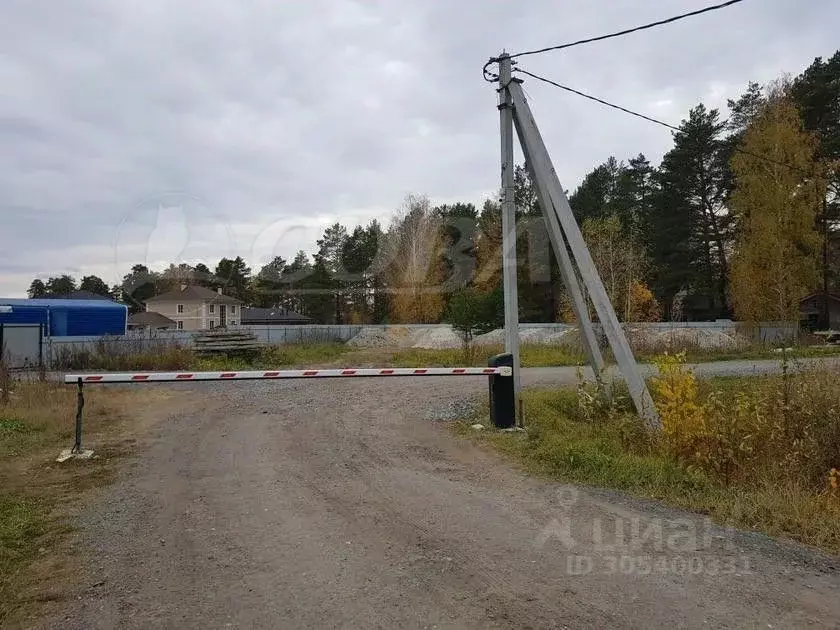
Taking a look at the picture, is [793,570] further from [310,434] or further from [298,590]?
[310,434]

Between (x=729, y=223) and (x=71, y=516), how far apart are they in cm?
4607

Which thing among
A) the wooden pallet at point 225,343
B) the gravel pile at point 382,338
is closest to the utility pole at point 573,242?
the wooden pallet at point 225,343

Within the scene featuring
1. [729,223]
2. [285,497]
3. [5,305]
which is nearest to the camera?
[285,497]

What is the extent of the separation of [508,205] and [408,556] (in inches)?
258

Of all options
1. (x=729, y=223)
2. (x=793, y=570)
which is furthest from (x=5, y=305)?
(x=729, y=223)

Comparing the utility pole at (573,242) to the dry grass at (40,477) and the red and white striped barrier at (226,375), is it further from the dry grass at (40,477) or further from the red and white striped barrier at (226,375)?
the dry grass at (40,477)

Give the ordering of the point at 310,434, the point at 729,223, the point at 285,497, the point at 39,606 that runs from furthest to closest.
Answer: the point at 729,223, the point at 310,434, the point at 285,497, the point at 39,606

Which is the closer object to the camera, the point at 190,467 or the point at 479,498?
the point at 479,498

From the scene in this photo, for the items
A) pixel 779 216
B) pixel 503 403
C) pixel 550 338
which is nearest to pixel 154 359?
pixel 503 403

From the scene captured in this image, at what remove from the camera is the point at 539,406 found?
1091 cm

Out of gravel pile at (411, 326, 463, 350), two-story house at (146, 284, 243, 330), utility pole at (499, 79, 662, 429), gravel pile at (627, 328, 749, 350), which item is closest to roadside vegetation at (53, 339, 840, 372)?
gravel pile at (627, 328, 749, 350)

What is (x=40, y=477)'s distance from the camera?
21.8ft

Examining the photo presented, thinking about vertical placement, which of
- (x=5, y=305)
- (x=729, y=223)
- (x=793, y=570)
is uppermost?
(x=729, y=223)

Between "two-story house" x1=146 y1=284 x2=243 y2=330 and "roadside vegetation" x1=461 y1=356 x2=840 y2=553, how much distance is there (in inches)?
1942
